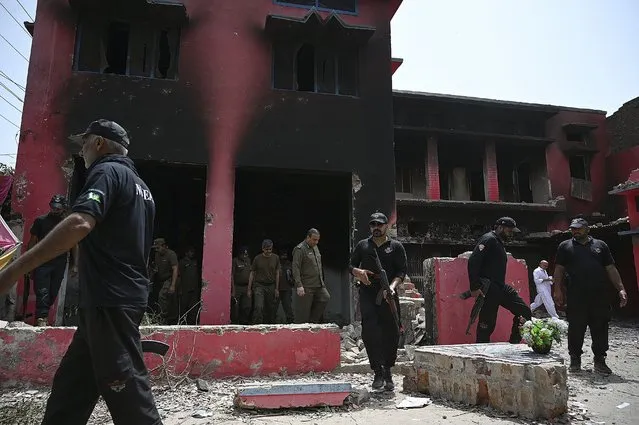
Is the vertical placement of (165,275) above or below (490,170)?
below

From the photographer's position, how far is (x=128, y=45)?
8.16 meters

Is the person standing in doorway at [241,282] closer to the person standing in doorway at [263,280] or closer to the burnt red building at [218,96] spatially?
the person standing in doorway at [263,280]

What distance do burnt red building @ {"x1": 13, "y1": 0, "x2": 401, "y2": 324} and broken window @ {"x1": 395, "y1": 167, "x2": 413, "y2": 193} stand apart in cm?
690

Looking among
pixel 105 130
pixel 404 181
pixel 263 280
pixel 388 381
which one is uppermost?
pixel 404 181

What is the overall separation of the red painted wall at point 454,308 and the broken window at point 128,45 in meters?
6.13

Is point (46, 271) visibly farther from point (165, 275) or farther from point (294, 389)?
point (294, 389)

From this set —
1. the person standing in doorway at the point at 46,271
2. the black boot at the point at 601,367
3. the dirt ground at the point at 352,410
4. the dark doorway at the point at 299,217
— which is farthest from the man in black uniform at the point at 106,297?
the dark doorway at the point at 299,217

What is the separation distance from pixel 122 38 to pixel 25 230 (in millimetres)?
4204

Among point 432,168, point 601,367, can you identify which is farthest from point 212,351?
point 432,168

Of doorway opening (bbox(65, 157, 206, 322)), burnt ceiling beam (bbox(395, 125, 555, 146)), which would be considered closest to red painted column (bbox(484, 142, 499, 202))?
burnt ceiling beam (bbox(395, 125, 555, 146))

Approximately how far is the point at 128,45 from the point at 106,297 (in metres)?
7.71

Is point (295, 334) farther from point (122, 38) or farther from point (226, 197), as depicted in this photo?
point (122, 38)

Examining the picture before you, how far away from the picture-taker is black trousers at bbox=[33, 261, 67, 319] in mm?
5605

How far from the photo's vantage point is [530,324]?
12.7ft
